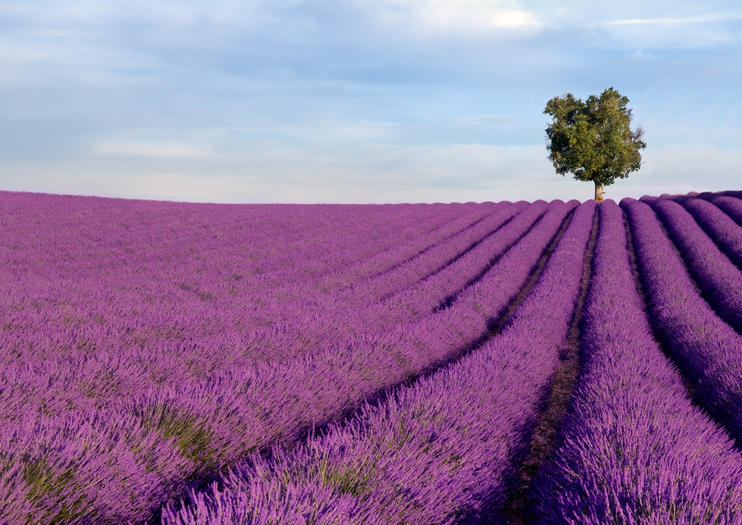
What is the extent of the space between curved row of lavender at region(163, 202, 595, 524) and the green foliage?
4046 cm

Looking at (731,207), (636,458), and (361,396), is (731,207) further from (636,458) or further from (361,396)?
(636,458)

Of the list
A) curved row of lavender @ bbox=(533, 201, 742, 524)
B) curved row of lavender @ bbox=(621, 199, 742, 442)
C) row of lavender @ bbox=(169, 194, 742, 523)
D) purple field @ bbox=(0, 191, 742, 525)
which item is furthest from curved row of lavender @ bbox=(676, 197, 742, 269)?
row of lavender @ bbox=(169, 194, 742, 523)

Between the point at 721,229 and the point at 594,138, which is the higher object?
the point at 594,138

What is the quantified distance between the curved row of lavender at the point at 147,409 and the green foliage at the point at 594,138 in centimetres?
3964

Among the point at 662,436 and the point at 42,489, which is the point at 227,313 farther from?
the point at 662,436

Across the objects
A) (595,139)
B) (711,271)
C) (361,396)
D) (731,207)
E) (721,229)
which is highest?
(595,139)

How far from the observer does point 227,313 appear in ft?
24.0

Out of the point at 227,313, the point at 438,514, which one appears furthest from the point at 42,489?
the point at 227,313

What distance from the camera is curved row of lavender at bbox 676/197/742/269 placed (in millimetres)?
15414

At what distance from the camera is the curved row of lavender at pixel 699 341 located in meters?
5.12

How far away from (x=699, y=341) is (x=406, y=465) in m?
5.47

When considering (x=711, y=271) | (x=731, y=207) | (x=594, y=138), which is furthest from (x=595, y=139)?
(x=711, y=271)

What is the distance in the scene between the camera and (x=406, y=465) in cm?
276

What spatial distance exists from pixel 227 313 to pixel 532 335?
3952 mm
